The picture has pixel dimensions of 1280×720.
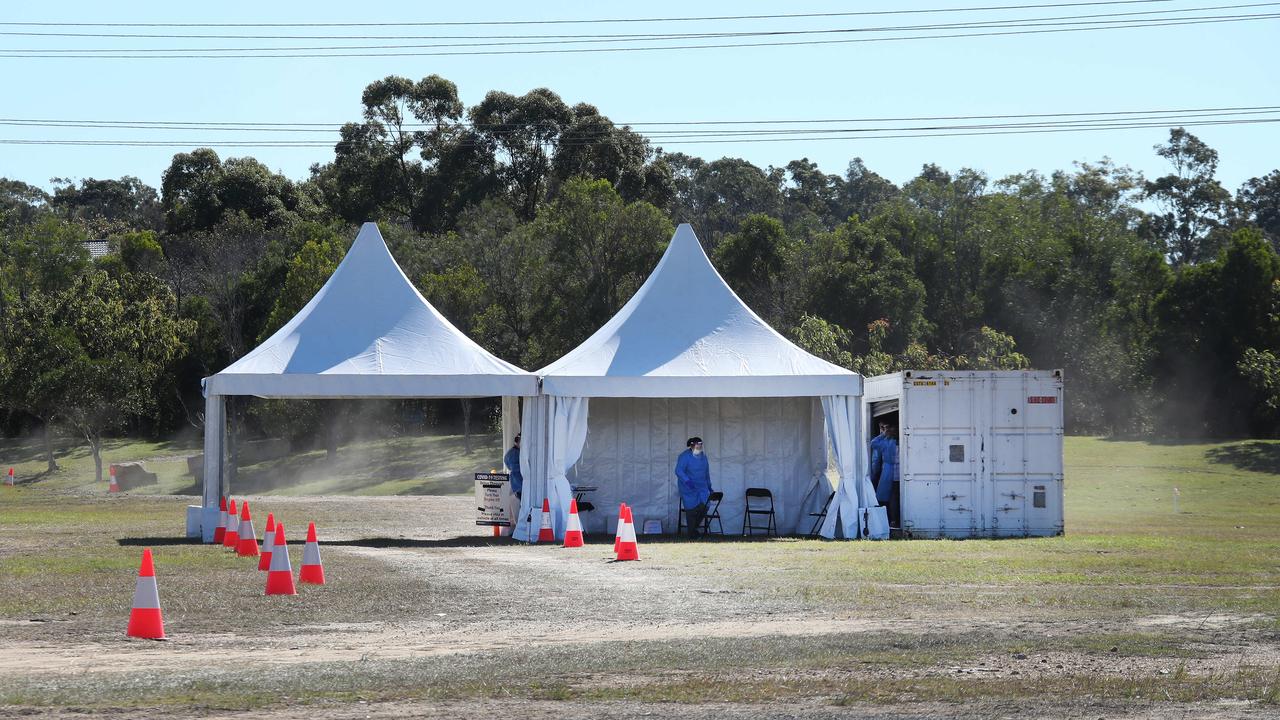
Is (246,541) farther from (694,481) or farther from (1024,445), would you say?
(1024,445)

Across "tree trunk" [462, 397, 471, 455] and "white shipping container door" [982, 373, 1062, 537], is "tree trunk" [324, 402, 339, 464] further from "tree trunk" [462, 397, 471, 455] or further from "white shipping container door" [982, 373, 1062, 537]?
"white shipping container door" [982, 373, 1062, 537]

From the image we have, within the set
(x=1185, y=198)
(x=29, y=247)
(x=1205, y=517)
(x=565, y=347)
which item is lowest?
(x=1205, y=517)

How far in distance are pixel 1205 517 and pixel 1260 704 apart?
81.0ft

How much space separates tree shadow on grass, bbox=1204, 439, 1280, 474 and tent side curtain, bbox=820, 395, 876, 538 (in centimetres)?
2701

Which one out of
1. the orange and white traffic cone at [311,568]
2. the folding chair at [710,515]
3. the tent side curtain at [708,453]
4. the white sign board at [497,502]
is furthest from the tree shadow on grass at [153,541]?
the folding chair at [710,515]

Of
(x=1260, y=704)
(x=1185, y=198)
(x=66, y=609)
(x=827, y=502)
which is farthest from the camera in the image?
(x=1185, y=198)

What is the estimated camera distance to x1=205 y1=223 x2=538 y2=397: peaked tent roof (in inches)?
931

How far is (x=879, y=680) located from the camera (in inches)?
384

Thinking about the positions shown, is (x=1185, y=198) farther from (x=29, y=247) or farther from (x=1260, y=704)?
(x=1260, y=704)

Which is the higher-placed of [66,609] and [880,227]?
[880,227]

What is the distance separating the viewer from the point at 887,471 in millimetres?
24938

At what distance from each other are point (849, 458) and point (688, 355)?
9.90ft

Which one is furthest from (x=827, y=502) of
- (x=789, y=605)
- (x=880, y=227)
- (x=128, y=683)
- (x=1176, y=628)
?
(x=880, y=227)

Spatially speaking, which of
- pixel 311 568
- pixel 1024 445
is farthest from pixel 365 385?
pixel 1024 445
